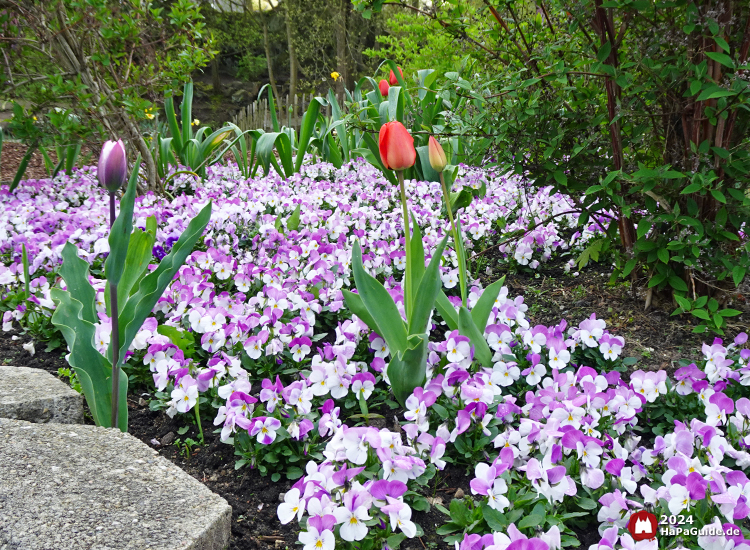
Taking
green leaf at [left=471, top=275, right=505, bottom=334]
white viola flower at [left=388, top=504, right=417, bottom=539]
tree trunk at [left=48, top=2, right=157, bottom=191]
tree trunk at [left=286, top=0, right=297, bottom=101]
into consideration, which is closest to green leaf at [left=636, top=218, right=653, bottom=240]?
green leaf at [left=471, top=275, right=505, bottom=334]

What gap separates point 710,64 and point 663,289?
855 mm

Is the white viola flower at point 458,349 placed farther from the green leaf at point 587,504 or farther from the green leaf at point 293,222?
the green leaf at point 293,222

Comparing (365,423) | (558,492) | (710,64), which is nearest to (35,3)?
(365,423)

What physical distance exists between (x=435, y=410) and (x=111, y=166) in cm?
103

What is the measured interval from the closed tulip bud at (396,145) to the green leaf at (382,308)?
31cm

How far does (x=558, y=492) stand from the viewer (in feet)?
3.99

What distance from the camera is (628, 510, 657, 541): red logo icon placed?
107 centimetres

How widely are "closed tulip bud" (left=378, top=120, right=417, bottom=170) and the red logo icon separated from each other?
3.24ft

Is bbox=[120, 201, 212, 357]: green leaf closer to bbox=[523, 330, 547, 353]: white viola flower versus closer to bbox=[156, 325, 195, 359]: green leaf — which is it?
bbox=[156, 325, 195, 359]: green leaf

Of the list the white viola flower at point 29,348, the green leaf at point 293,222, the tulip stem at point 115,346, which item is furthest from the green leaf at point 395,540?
the green leaf at point 293,222

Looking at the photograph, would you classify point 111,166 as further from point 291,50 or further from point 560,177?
point 291,50

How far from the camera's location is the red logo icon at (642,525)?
3.52 ft

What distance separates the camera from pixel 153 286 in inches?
56.4

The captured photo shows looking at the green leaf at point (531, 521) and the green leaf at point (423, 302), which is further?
the green leaf at point (423, 302)
